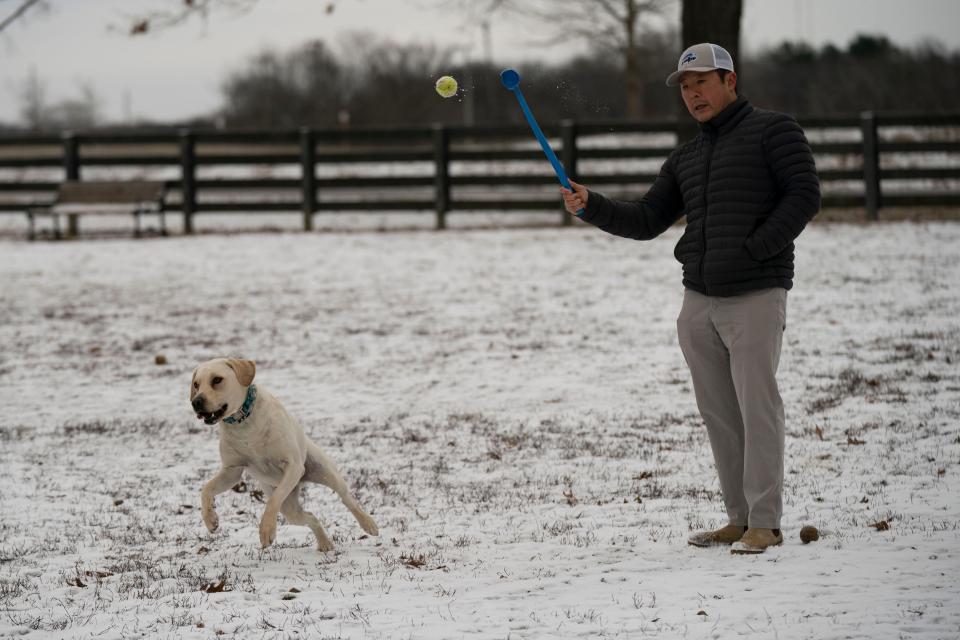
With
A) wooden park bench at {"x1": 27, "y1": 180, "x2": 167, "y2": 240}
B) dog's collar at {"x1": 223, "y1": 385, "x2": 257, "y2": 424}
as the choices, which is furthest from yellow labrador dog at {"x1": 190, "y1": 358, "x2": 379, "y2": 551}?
wooden park bench at {"x1": 27, "y1": 180, "x2": 167, "y2": 240}

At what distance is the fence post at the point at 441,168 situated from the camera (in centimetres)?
1674

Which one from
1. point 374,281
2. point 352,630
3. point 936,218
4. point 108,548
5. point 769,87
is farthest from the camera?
point 769,87

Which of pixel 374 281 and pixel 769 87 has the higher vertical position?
pixel 769 87

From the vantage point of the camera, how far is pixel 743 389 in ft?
15.2

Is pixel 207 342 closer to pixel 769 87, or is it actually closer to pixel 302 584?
pixel 302 584

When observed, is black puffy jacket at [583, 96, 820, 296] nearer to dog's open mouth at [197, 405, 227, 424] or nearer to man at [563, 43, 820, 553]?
man at [563, 43, 820, 553]

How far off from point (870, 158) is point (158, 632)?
13.7 meters

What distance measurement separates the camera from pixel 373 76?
163ft

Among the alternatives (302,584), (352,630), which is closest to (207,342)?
(302,584)

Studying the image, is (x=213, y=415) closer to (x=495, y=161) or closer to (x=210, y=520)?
(x=210, y=520)

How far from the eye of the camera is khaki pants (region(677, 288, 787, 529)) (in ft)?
15.1

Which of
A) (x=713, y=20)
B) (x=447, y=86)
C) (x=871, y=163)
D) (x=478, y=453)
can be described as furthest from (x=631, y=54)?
(x=447, y=86)

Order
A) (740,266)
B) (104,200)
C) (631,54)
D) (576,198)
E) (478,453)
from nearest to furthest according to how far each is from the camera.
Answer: (740,266) < (576,198) < (478,453) < (104,200) < (631,54)

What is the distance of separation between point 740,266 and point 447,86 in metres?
1.64
